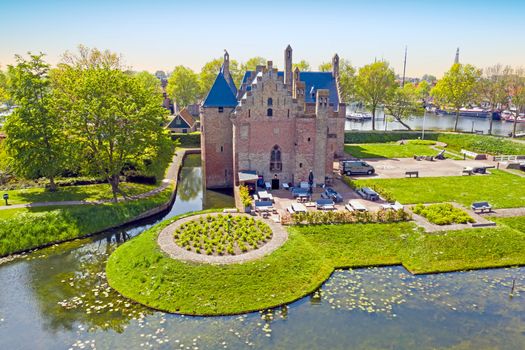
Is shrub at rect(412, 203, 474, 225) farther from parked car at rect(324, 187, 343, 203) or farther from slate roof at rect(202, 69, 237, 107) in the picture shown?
slate roof at rect(202, 69, 237, 107)

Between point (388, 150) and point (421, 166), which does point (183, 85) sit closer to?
point (388, 150)

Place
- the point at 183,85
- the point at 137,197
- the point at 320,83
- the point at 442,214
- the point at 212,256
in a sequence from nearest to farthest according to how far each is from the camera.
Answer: the point at 212,256
the point at 442,214
the point at 137,197
the point at 320,83
the point at 183,85

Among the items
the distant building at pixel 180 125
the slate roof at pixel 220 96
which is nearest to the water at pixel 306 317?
the slate roof at pixel 220 96

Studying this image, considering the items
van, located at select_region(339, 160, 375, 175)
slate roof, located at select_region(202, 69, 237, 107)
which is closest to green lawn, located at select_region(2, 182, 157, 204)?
slate roof, located at select_region(202, 69, 237, 107)

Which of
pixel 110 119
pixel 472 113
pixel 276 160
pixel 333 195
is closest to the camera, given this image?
pixel 110 119

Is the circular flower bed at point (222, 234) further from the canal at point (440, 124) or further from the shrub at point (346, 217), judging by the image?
the canal at point (440, 124)

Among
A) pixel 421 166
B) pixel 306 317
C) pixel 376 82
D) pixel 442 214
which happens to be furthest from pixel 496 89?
pixel 306 317

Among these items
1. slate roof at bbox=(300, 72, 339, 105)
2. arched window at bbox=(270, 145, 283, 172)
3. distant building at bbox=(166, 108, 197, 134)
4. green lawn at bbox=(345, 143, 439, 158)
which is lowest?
green lawn at bbox=(345, 143, 439, 158)
